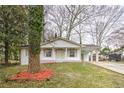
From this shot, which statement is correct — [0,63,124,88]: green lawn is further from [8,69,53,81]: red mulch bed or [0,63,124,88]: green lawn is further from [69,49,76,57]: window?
[69,49,76,57]: window

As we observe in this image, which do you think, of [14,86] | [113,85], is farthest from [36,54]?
[113,85]

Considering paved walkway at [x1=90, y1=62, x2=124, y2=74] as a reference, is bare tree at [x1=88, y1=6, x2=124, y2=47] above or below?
above

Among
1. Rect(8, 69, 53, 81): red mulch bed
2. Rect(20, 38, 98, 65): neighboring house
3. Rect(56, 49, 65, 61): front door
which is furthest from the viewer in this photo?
Rect(56, 49, 65, 61): front door

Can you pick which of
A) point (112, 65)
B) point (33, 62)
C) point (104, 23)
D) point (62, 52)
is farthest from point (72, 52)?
point (33, 62)

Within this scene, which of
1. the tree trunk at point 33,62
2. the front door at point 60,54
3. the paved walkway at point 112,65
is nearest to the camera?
the tree trunk at point 33,62

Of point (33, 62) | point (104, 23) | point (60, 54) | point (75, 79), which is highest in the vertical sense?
point (104, 23)

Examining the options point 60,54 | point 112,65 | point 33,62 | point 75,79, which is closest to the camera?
point 75,79

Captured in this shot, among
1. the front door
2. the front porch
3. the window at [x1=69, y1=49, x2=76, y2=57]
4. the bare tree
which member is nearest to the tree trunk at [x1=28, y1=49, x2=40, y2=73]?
the bare tree

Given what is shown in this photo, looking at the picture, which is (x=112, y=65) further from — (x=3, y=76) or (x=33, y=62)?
(x=3, y=76)

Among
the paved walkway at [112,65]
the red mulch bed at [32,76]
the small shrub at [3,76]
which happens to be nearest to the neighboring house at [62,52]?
the paved walkway at [112,65]

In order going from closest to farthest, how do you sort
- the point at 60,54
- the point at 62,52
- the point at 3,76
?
the point at 3,76 < the point at 60,54 < the point at 62,52

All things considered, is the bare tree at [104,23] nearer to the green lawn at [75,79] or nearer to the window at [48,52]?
the green lawn at [75,79]

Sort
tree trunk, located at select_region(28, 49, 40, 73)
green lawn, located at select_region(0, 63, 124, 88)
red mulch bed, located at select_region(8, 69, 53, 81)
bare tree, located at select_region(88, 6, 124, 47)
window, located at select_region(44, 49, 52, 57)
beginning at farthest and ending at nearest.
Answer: window, located at select_region(44, 49, 52, 57) < bare tree, located at select_region(88, 6, 124, 47) < tree trunk, located at select_region(28, 49, 40, 73) < red mulch bed, located at select_region(8, 69, 53, 81) < green lawn, located at select_region(0, 63, 124, 88)

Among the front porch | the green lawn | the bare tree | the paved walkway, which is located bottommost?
the green lawn
